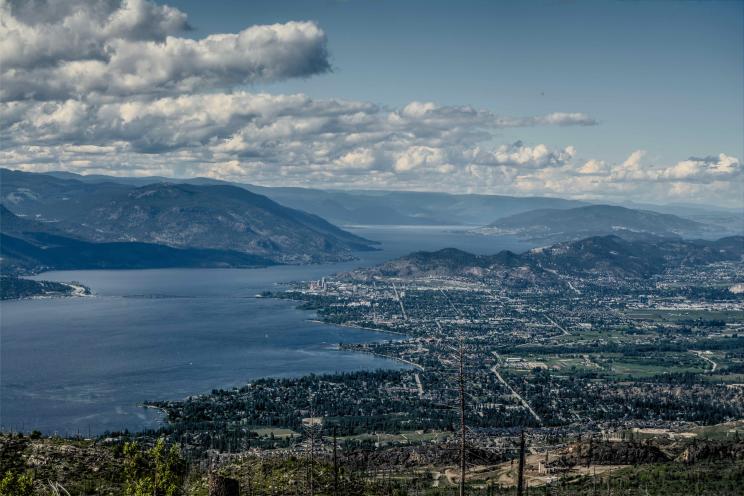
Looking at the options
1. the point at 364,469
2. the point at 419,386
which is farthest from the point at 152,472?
the point at 419,386

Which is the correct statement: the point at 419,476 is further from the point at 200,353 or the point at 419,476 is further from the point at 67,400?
the point at 200,353

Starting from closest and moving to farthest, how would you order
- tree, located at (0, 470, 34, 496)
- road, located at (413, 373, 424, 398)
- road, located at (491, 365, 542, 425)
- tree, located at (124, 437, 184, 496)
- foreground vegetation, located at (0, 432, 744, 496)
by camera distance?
tree, located at (0, 470, 34, 496)
tree, located at (124, 437, 184, 496)
foreground vegetation, located at (0, 432, 744, 496)
road, located at (491, 365, 542, 425)
road, located at (413, 373, 424, 398)

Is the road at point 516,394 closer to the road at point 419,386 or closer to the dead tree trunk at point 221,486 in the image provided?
the road at point 419,386

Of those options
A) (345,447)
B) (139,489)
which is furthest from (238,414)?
(139,489)

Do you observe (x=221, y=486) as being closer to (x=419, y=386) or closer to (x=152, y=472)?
(x=152, y=472)

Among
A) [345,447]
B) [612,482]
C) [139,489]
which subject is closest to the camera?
[139,489]

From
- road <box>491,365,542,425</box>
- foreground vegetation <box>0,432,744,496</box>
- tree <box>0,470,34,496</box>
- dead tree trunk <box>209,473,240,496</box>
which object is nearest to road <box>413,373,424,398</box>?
road <box>491,365,542,425</box>

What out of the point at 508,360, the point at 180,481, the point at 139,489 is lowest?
the point at 508,360

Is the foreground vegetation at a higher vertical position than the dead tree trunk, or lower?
lower

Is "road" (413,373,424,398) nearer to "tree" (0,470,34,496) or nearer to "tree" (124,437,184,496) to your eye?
"tree" (124,437,184,496)

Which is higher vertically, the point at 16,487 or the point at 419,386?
the point at 16,487

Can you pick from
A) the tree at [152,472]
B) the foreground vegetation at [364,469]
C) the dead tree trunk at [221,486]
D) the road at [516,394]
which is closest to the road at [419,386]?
the road at [516,394]
